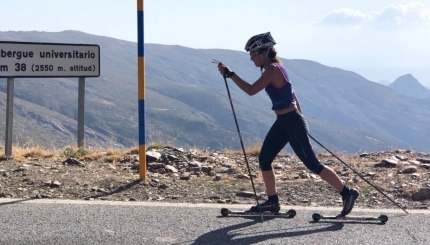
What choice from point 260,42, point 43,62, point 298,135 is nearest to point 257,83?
point 260,42

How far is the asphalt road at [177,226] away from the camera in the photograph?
525 centimetres

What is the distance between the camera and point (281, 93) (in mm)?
5945

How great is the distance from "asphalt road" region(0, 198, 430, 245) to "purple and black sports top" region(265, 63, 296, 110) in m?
1.08

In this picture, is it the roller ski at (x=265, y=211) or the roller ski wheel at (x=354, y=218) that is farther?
the roller ski at (x=265, y=211)

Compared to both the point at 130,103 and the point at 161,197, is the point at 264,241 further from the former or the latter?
the point at 130,103

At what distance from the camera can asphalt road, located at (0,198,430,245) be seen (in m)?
5.25

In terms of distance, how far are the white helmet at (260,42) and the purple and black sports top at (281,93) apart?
0.70 ft

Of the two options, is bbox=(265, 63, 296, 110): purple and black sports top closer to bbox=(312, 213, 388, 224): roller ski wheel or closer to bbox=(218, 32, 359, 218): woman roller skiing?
bbox=(218, 32, 359, 218): woman roller skiing

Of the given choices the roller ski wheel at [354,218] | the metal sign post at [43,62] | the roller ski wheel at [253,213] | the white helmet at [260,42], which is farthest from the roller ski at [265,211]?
the metal sign post at [43,62]

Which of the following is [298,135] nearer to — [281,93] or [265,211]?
[281,93]

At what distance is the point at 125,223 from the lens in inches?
224

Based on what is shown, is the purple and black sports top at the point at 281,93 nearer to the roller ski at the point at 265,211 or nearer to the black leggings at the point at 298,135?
the black leggings at the point at 298,135

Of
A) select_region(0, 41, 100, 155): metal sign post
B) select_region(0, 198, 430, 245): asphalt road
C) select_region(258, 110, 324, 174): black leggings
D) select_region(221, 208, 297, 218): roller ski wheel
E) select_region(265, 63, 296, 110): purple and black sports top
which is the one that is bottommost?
select_region(0, 198, 430, 245): asphalt road

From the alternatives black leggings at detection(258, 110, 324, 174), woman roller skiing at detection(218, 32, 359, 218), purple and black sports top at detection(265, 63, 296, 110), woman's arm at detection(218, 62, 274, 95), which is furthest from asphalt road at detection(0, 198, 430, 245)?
woman's arm at detection(218, 62, 274, 95)
